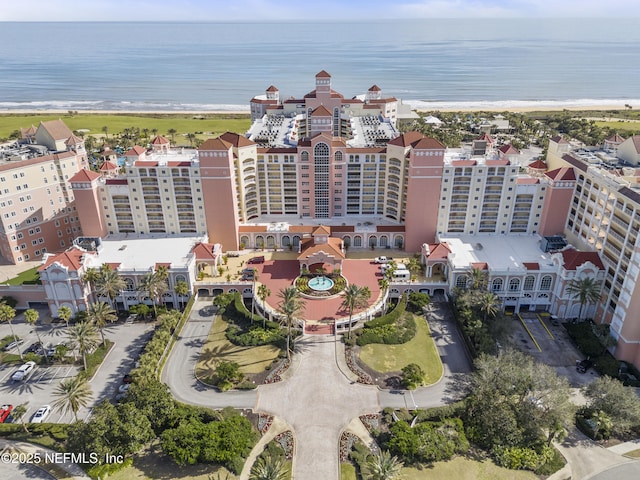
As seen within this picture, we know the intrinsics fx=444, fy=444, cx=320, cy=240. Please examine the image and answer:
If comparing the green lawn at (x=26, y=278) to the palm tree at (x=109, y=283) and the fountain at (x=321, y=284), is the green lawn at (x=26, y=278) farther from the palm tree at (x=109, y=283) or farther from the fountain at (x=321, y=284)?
the fountain at (x=321, y=284)

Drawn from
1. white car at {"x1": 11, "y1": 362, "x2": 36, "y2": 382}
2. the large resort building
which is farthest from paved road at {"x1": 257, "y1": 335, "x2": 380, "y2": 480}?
white car at {"x1": 11, "y1": 362, "x2": 36, "y2": 382}

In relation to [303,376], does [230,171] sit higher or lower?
higher


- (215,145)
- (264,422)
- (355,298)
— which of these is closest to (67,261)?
(215,145)

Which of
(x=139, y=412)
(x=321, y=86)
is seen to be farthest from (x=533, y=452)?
(x=321, y=86)

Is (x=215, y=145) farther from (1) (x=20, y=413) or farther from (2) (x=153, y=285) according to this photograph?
(1) (x=20, y=413)

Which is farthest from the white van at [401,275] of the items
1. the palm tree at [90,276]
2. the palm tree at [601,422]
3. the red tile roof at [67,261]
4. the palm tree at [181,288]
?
the red tile roof at [67,261]

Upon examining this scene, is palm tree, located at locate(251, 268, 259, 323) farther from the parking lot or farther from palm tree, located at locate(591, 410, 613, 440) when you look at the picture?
palm tree, located at locate(591, 410, 613, 440)

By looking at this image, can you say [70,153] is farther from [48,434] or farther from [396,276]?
[396,276]
